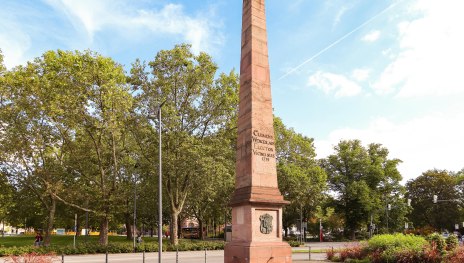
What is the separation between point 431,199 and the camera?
67625 millimetres

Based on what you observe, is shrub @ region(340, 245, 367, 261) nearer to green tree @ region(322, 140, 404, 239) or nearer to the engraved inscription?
the engraved inscription

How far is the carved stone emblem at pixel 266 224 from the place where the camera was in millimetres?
11898

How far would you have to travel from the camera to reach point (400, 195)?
5894 centimetres

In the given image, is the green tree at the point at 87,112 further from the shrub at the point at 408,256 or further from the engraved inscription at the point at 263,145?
the shrub at the point at 408,256

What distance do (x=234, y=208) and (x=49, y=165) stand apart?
78.4 ft

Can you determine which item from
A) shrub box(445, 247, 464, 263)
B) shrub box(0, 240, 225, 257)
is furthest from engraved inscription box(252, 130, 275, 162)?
shrub box(0, 240, 225, 257)

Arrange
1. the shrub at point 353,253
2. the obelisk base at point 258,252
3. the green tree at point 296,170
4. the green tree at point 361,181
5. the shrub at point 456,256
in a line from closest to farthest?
the obelisk base at point 258,252
the shrub at point 456,256
the shrub at point 353,253
the green tree at point 296,170
the green tree at point 361,181

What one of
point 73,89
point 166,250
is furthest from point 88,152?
point 166,250

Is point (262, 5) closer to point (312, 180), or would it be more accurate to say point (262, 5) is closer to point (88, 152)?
point (88, 152)

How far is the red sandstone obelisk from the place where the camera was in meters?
11.8

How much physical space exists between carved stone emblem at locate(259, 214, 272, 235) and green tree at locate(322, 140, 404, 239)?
4468 cm

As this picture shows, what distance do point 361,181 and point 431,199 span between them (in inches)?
849

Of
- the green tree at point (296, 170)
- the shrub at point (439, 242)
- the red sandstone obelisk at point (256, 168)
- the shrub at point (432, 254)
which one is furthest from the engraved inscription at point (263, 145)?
the green tree at point (296, 170)

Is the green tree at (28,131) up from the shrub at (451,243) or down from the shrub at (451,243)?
up
